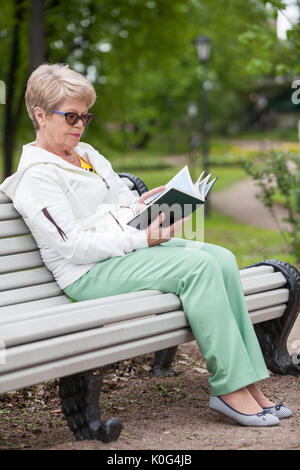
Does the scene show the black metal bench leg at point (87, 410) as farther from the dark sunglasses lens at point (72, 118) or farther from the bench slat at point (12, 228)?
the dark sunglasses lens at point (72, 118)

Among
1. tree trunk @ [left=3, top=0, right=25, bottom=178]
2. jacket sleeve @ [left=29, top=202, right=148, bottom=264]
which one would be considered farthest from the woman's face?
tree trunk @ [left=3, top=0, right=25, bottom=178]

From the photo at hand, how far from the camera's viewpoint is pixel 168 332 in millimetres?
3148

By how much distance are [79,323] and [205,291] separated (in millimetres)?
600

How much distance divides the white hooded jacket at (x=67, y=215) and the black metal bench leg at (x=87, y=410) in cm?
57

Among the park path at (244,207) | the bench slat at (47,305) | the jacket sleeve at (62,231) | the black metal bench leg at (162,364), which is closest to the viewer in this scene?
the bench slat at (47,305)

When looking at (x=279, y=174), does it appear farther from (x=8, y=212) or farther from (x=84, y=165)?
(x=8, y=212)

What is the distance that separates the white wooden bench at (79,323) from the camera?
2664 millimetres

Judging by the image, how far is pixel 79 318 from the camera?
2.84m

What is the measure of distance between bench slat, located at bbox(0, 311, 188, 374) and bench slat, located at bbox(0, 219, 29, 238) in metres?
0.77

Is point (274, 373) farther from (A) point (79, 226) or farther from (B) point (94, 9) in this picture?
(B) point (94, 9)

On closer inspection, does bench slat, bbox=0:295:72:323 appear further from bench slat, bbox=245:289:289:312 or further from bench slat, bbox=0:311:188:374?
bench slat, bbox=245:289:289:312

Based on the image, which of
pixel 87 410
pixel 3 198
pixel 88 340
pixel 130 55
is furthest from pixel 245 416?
pixel 130 55

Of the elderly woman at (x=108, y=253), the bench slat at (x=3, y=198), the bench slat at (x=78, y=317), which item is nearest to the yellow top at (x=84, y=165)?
the elderly woman at (x=108, y=253)

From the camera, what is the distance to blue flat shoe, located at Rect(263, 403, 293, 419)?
320 cm
